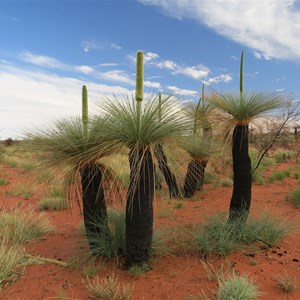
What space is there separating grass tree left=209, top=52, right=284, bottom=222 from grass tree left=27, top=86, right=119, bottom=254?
2.57 m

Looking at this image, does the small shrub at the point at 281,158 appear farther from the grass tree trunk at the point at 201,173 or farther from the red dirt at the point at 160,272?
the red dirt at the point at 160,272

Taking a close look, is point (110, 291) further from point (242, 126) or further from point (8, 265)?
point (242, 126)

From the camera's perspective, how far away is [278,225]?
6.36m

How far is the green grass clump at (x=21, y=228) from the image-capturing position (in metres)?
6.79

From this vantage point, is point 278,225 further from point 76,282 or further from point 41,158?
point 41,158

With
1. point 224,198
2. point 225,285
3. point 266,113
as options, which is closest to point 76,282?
point 225,285

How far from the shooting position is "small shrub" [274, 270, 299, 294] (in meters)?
4.46

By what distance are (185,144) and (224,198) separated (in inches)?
246

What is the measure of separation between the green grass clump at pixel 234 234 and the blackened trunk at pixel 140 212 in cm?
103

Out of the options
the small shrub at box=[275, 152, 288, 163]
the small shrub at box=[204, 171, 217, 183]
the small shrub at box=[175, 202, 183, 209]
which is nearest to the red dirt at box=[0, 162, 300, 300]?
the small shrub at box=[175, 202, 183, 209]

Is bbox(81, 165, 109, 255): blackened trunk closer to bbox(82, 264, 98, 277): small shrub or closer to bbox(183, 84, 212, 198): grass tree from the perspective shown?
bbox(82, 264, 98, 277): small shrub

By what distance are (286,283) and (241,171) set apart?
97.5 inches

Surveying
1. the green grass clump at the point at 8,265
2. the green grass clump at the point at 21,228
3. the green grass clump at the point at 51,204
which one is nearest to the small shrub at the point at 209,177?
the green grass clump at the point at 51,204

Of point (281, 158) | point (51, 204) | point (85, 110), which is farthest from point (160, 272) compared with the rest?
point (281, 158)
